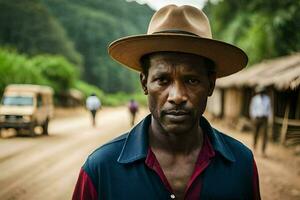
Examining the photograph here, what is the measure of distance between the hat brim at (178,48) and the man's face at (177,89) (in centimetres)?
6

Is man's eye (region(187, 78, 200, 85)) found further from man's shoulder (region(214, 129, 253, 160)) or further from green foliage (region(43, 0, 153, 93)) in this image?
green foliage (region(43, 0, 153, 93))

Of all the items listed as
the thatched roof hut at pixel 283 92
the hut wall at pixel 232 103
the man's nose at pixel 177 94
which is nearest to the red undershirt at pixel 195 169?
the man's nose at pixel 177 94

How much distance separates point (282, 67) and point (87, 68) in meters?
59.0

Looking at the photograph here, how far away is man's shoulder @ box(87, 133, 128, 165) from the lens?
2.28 m

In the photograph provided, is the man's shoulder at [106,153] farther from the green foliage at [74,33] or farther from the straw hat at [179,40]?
the green foliage at [74,33]

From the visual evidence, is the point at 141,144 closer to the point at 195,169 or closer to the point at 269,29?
the point at 195,169

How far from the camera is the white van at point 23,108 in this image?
16.8m

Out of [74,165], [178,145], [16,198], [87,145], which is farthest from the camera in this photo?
[87,145]

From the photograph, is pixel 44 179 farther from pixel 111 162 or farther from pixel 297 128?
pixel 297 128

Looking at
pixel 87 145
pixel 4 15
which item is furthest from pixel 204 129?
pixel 4 15

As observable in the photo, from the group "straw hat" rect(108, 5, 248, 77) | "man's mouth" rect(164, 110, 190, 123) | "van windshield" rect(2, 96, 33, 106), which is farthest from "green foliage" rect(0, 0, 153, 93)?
"man's mouth" rect(164, 110, 190, 123)

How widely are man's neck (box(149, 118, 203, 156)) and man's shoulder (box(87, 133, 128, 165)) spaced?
213 millimetres

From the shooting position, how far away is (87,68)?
73.9 m

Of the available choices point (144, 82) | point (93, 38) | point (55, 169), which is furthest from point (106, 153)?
point (93, 38)
